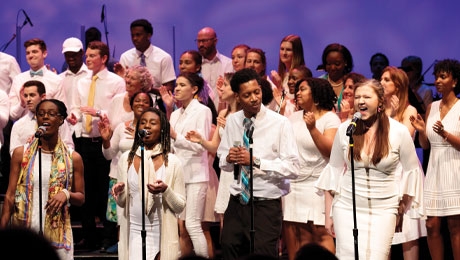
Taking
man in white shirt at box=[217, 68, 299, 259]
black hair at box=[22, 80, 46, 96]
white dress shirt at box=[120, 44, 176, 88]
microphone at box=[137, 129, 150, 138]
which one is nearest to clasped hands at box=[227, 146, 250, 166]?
man in white shirt at box=[217, 68, 299, 259]

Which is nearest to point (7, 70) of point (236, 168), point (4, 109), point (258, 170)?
point (4, 109)

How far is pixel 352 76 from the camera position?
731cm

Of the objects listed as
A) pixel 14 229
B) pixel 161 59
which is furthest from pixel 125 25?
pixel 14 229

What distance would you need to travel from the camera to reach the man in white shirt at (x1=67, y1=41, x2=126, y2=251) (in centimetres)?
779

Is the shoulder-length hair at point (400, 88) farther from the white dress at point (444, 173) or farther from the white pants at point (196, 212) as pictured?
the white pants at point (196, 212)

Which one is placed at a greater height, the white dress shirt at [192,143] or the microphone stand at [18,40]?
the microphone stand at [18,40]

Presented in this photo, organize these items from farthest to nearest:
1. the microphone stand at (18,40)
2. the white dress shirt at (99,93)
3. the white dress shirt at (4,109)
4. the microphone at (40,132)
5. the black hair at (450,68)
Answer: the microphone stand at (18,40) < the white dress shirt at (99,93) < the white dress shirt at (4,109) < the black hair at (450,68) < the microphone at (40,132)

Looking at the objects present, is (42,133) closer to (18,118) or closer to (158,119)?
(158,119)

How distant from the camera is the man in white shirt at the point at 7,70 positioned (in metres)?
8.78

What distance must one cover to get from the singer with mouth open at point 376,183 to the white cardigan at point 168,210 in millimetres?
1103

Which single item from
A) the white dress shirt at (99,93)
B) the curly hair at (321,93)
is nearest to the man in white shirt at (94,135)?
the white dress shirt at (99,93)

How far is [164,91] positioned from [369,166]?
284 cm

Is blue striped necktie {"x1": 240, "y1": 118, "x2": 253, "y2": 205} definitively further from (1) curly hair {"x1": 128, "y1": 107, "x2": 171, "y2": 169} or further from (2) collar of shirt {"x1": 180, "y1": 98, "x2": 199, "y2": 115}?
(2) collar of shirt {"x1": 180, "y1": 98, "x2": 199, "y2": 115}

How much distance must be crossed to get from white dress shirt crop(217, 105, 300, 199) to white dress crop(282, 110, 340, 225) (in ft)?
2.62
